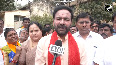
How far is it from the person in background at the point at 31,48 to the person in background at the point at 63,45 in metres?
0.99

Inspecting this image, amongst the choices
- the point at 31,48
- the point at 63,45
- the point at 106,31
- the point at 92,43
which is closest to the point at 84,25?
the point at 92,43

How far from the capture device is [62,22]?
257cm

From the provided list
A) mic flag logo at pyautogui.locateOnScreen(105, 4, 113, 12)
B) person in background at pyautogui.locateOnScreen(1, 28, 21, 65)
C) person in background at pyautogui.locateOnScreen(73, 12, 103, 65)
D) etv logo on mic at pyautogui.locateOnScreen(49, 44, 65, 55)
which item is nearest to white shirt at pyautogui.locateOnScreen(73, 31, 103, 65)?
person in background at pyautogui.locateOnScreen(73, 12, 103, 65)

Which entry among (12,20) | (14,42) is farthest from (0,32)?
(12,20)

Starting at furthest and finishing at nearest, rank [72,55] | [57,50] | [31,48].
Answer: [31,48]
[72,55]
[57,50]

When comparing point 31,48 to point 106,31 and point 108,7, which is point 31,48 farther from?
point 108,7

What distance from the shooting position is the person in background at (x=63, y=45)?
2.49 meters

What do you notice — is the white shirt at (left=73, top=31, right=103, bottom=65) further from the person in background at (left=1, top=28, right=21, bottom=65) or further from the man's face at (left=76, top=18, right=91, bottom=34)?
the person in background at (left=1, top=28, right=21, bottom=65)

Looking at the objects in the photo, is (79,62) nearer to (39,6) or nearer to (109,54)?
(109,54)

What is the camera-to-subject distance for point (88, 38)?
4156 mm

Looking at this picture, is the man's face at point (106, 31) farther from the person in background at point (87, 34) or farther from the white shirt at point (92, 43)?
the white shirt at point (92, 43)

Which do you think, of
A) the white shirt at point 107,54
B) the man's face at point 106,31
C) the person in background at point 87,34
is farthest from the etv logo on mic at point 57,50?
the man's face at point 106,31

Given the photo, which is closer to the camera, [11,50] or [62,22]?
[62,22]

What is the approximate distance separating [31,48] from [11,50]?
54 centimetres
